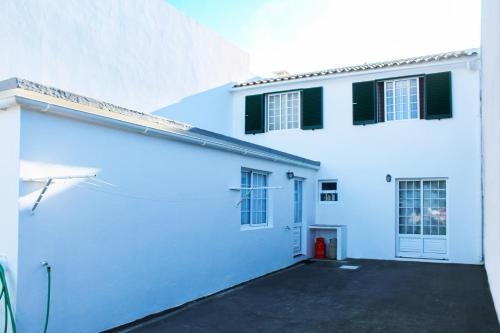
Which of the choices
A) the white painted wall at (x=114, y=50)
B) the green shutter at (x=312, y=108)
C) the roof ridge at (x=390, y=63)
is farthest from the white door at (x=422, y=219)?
the white painted wall at (x=114, y=50)

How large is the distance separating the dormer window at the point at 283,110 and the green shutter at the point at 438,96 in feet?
12.4

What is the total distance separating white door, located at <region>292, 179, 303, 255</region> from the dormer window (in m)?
2.28

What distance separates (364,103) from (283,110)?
2.60m

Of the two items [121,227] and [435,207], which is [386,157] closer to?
[435,207]

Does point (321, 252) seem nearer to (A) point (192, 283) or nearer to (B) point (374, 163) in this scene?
(B) point (374, 163)

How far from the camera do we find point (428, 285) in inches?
336

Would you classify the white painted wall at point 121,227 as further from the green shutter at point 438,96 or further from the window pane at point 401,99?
the green shutter at point 438,96

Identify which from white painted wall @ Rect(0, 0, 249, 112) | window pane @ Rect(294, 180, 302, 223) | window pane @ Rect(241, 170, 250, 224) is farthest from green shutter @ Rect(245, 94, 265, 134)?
window pane @ Rect(241, 170, 250, 224)

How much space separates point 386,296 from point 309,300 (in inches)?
55.5

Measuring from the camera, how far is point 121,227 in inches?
230

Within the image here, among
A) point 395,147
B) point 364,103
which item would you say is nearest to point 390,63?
point 364,103

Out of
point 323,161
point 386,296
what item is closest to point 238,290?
point 386,296

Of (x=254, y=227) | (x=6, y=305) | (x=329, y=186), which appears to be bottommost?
(x=6, y=305)

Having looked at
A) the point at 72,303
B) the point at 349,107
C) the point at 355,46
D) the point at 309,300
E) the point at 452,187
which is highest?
the point at 355,46
